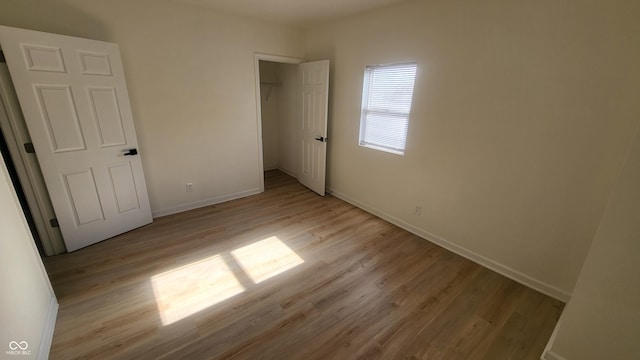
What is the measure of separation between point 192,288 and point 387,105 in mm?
2840

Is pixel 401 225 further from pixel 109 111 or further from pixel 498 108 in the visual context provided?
pixel 109 111

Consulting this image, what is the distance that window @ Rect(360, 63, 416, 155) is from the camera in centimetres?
286

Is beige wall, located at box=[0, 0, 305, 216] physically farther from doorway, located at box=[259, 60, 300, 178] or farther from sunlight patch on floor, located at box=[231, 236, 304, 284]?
sunlight patch on floor, located at box=[231, 236, 304, 284]

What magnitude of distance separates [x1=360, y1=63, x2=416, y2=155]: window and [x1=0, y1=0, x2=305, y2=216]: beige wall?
1.52 meters

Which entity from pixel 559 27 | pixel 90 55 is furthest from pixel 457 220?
pixel 90 55

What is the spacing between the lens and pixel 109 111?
255 cm

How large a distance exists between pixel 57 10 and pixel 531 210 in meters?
4.65

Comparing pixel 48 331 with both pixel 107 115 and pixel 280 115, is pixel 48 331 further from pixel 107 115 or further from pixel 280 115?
pixel 280 115

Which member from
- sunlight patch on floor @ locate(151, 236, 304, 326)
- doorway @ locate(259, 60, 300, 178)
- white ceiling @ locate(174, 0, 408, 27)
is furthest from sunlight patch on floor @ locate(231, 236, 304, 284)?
white ceiling @ locate(174, 0, 408, 27)

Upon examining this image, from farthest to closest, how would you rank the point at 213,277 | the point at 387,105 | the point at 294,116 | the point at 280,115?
the point at 280,115, the point at 294,116, the point at 387,105, the point at 213,277

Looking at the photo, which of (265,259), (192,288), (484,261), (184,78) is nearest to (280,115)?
(184,78)

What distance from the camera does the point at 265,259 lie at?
250cm

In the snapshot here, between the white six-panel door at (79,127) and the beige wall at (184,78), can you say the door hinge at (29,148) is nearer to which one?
the white six-panel door at (79,127)

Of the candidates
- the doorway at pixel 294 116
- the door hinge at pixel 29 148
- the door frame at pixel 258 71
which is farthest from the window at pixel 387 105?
the door hinge at pixel 29 148
